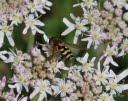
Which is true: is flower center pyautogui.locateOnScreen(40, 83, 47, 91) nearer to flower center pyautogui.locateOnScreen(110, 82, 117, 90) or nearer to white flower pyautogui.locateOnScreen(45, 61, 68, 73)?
white flower pyautogui.locateOnScreen(45, 61, 68, 73)

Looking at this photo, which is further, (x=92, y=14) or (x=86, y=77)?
(x=92, y=14)

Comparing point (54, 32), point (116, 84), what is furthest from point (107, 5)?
point (116, 84)

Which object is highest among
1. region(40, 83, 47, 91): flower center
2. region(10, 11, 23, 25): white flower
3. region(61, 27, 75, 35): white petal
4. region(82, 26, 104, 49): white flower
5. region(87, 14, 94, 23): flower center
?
region(10, 11, 23, 25): white flower

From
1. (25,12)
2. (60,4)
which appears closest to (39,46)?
(25,12)

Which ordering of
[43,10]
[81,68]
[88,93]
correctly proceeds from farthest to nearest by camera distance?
[43,10] < [81,68] < [88,93]

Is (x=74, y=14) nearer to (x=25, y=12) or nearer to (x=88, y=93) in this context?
(x=25, y=12)

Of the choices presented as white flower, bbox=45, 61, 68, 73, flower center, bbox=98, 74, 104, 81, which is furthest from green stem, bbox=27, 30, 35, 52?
flower center, bbox=98, 74, 104, 81
